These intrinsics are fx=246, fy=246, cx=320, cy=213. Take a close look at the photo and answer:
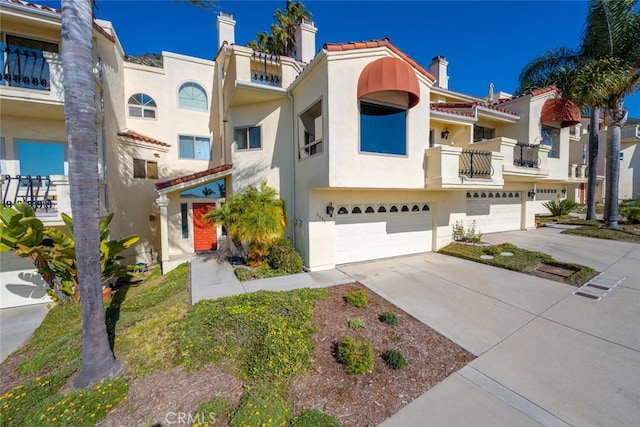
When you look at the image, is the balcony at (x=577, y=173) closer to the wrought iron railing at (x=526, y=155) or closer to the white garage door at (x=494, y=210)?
the white garage door at (x=494, y=210)

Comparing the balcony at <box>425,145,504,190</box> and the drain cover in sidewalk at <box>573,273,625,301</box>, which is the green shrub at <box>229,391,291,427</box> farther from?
the balcony at <box>425,145,504,190</box>

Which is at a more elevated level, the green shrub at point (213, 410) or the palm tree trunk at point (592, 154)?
the palm tree trunk at point (592, 154)

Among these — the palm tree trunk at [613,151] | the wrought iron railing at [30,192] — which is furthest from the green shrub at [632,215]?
the wrought iron railing at [30,192]

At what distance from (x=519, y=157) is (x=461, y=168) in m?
5.11

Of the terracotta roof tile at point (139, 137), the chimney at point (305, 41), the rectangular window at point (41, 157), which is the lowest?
the rectangular window at point (41, 157)

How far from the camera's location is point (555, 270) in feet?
26.1

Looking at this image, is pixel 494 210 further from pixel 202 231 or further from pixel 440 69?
pixel 202 231

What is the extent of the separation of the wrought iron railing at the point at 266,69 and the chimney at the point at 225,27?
572 centimetres

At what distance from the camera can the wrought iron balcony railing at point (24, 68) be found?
7777 mm

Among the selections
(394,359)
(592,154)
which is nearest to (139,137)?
(394,359)

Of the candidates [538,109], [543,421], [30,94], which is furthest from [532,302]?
[30,94]

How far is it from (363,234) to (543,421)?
6889 millimetres

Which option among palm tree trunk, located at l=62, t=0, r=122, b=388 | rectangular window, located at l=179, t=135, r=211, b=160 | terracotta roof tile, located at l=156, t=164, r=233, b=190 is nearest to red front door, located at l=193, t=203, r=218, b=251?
terracotta roof tile, located at l=156, t=164, r=233, b=190

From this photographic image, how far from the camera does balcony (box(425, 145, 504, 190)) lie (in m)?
8.69
